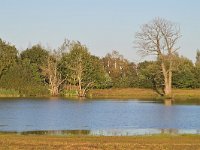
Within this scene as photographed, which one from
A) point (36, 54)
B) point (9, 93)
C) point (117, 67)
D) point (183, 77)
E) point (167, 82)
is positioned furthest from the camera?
point (117, 67)

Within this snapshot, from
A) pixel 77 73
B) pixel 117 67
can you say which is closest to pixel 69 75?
pixel 77 73

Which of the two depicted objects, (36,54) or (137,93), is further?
(36,54)

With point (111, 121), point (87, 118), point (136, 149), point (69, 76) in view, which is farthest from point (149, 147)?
point (69, 76)

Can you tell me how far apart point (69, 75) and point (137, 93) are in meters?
12.9

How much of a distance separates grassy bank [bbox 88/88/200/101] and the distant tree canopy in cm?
152

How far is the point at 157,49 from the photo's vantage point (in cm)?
8194

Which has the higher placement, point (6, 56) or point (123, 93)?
point (6, 56)

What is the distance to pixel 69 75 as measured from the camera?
8819 centimetres

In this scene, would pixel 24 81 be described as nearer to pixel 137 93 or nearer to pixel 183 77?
pixel 137 93

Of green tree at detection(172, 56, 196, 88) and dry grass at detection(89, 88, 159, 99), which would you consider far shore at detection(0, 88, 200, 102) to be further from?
green tree at detection(172, 56, 196, 88)

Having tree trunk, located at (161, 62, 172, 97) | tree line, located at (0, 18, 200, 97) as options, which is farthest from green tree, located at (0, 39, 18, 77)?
tree trunk, located at (161, 62, 172, 97)

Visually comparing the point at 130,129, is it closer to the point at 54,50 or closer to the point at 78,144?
the point at 78,144

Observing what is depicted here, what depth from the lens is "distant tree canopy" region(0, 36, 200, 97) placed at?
284 feet

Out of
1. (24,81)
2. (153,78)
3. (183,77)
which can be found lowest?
(24,81)
